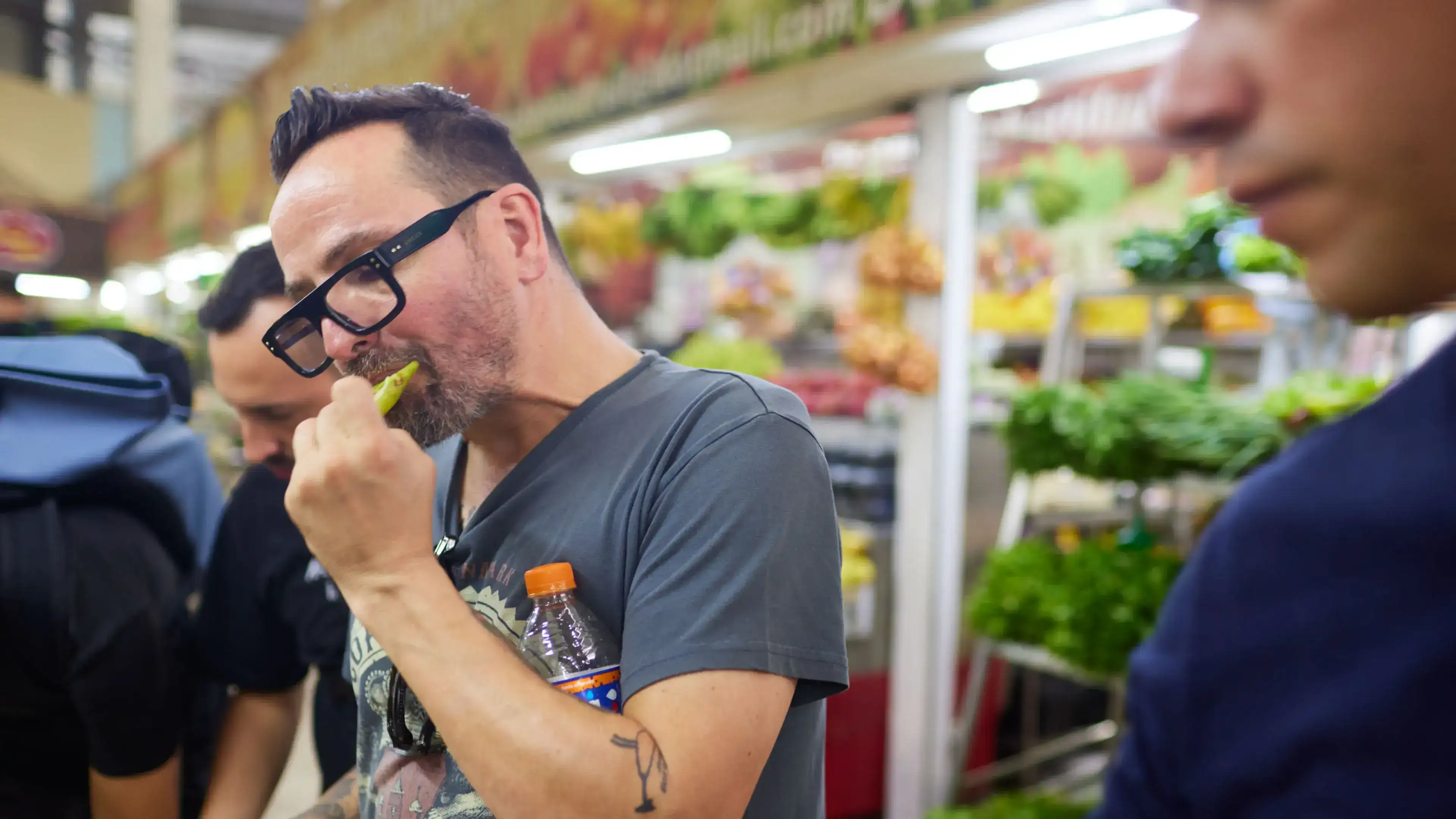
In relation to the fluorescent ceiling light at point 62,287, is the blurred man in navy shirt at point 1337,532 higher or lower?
higher

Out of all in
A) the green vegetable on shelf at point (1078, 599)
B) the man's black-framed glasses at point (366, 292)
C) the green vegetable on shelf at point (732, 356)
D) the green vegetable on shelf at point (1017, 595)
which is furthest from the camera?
Result: the green vegetable on shelf at point (732, 356)

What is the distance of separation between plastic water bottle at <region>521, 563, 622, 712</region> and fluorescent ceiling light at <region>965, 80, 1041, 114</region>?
2112mm

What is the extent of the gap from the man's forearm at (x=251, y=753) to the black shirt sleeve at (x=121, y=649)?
0.17 m

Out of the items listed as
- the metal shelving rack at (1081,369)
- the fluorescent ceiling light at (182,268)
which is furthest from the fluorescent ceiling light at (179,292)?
the metal shelving rack at (1081,369)

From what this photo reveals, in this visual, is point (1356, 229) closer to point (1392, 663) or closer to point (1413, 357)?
point (1392, 663)

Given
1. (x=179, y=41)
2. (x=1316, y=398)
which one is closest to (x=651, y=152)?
(x=1316, y=398)

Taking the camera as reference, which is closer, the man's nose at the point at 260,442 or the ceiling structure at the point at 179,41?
the man's nose at the point at 260,442

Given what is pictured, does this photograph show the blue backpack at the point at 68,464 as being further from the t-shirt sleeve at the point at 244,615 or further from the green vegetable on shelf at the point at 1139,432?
the green vegetable on shelf at the point at 1139,432

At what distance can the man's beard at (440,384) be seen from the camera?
0.94m

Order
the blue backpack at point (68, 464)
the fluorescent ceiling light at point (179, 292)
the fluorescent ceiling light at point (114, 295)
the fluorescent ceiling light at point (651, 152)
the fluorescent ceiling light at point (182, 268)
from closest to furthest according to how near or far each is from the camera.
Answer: the blue backpack at point (68, 464) → the fluorescent ceiling light at point (651, 152) → the fluorescent ceiling light at point (179, 292) → the fluorescent ceiling light at point (182, 268) → the fluorescent ceiling light at point (114, 295)

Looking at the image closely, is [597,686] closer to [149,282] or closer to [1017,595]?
[1017,595]

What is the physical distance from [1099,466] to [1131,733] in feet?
7.48

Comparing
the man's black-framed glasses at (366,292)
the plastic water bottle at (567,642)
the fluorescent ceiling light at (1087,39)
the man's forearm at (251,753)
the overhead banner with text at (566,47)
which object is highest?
the overhead banner with text at (566,47)

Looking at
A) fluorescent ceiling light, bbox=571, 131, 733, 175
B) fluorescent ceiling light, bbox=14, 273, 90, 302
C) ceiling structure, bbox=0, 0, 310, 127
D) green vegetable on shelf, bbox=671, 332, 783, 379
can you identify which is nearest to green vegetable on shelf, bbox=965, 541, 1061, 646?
green vegetable on shelf, bbox=671, 332, 783, 379
